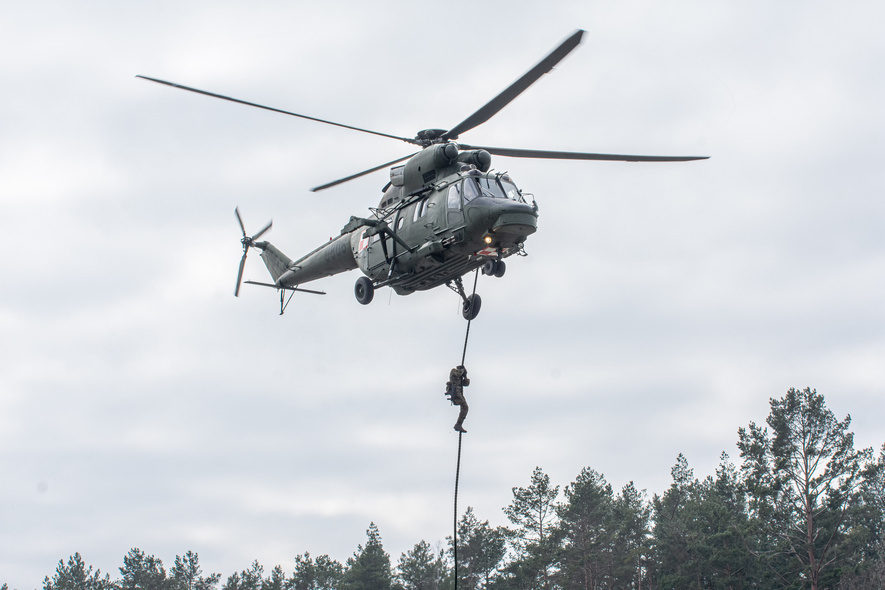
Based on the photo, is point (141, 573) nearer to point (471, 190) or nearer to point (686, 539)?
point (686, 539)

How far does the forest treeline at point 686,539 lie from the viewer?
45938 mm

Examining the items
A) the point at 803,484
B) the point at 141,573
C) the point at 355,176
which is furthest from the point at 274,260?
the point at 141,573

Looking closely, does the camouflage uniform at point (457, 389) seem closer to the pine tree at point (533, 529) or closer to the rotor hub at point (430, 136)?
the rotor hub at point (430, 136)

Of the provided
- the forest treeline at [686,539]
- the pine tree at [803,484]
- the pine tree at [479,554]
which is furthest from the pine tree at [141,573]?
the pine tree at [803,484]

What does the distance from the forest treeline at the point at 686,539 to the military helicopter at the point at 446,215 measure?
90.7ft

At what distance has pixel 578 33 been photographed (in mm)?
17609

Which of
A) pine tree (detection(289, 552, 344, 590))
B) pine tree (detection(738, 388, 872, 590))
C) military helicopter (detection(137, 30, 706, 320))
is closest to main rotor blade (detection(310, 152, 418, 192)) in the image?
military helicopter (detection(137, 30, 706, 320))

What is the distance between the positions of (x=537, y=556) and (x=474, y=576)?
6624 millimetres

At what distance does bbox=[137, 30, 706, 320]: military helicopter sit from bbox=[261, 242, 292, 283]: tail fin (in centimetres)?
495

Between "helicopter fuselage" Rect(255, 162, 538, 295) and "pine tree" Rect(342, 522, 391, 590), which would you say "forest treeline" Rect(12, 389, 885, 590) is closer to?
"pine tree" Rect(342, 522, 391, 590)

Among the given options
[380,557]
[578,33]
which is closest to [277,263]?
[578,33]

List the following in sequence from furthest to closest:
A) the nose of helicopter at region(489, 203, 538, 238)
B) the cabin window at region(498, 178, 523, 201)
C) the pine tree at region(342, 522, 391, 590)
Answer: the pine tree at region(342, 522, 391, 590) < the cabin window at region(498, 178, 523, 201) < the nose of helicopter at region(489, 203, 538, 238)

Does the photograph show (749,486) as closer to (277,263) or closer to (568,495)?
(568,495)

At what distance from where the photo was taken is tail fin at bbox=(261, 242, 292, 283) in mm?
30438
